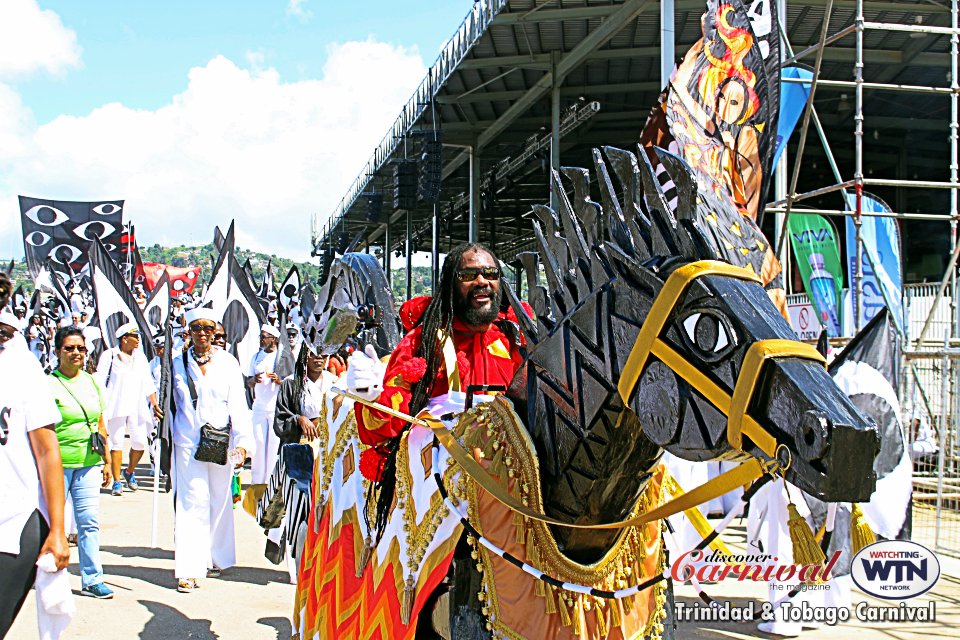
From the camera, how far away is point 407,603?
2.98 meters

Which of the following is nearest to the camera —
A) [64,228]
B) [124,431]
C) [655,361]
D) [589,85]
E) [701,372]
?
[701,372]

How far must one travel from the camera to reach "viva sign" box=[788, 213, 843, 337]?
12305 mm

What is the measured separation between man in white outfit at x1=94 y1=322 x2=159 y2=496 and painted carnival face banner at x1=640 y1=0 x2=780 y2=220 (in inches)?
261

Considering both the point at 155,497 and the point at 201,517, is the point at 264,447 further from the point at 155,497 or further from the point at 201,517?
the point at 201,517

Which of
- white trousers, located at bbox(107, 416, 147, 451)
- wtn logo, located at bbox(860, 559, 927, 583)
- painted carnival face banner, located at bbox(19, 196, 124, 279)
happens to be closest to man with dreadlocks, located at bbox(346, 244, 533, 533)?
wtn logo, located at bbox(860, 559, 927, 583)

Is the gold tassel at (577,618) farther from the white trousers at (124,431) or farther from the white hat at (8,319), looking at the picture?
the white trousers at (124,431)

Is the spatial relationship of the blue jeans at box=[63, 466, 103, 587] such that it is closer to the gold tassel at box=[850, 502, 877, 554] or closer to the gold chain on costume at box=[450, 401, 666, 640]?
the gold chain on costume at box=[450, 401, 666, 640]

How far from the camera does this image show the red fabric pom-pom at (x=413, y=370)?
10.9 ft

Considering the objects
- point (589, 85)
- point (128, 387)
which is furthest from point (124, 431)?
point (589, 85)

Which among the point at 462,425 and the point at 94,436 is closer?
the point at 462,425

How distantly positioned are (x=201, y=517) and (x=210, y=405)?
914mm

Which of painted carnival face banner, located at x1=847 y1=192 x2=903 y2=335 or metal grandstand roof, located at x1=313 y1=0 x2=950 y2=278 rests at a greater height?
metal grandstand roof, located at x1=313 y1=0 x2=950 y2=278

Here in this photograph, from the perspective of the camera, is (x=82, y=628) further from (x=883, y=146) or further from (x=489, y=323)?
(x=883, y=146)

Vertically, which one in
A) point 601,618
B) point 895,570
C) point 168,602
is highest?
point 601,618
